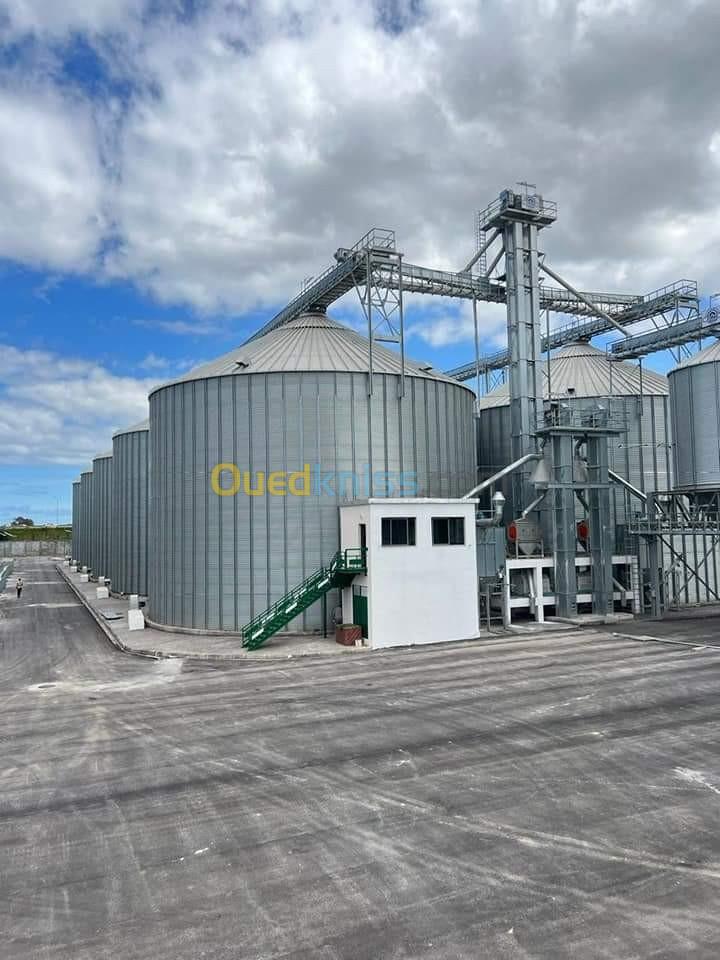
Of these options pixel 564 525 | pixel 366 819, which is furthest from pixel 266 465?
pixel 366 819

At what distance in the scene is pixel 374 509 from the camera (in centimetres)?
3028

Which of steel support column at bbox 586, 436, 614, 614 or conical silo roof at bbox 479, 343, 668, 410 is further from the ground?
conical silo roof at bbox 479, 343, 668, 410

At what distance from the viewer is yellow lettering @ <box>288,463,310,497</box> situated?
34.0 meters

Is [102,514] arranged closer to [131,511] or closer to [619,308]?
[131,511]

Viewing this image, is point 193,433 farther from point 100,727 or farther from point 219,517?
point 100,727

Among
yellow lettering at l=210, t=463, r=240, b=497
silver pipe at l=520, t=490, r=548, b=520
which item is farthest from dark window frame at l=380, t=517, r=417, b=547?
silver pipe at l=520, t=490, r=548, b=520

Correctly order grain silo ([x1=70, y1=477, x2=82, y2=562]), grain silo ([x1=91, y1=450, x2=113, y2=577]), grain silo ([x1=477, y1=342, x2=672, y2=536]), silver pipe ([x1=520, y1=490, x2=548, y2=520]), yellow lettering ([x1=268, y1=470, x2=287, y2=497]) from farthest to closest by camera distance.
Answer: grain silo ([x1=70, y1=477, x2=82, y2=562]), grain silo ([x1=91, y1=450, x2=113, y2=577]), grain silo ([x1=477, y1=342, x2=672, y2=536]), silver pipe ([x1=520, y1=490, x2=548, y2=520]), yellow lettering ([x1=268, y1=470, x2=287, y2=497])

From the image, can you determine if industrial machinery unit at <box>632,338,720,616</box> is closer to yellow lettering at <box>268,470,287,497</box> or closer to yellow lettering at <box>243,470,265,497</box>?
yellow lettering at <box>268,470,287,497</box>

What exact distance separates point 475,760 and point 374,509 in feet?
53.4

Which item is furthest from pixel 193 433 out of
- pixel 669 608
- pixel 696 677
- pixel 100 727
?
pixel 669 608

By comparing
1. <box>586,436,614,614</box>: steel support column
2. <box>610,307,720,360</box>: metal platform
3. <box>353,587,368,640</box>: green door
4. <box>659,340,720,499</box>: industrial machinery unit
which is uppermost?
<box>610,307,720,360</box>: metal platform

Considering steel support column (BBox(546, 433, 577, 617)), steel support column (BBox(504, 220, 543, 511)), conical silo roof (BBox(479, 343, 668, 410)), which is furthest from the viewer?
conical silo roof (BBox(479, 343, 668, 410))

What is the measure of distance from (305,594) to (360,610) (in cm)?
266

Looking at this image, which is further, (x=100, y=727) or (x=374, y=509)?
(x=374, y=509)
